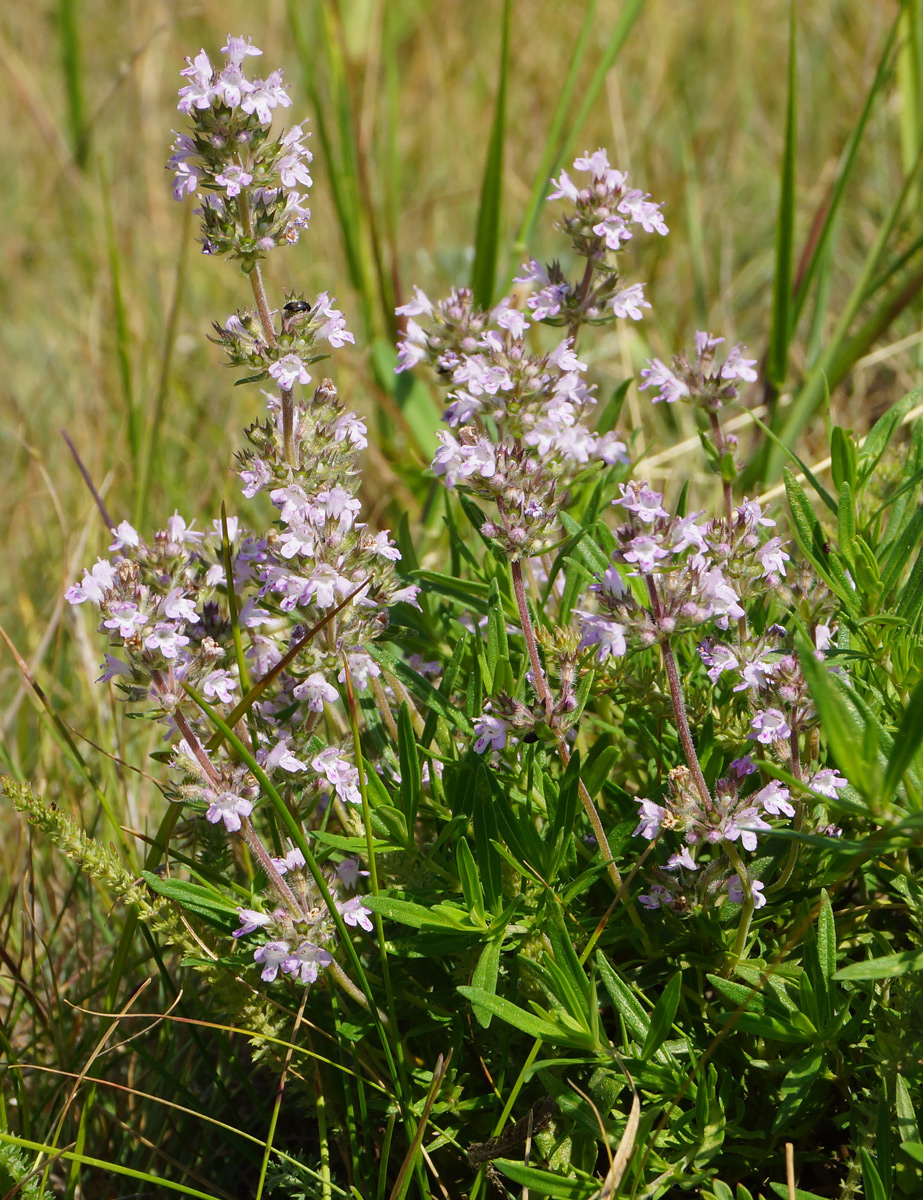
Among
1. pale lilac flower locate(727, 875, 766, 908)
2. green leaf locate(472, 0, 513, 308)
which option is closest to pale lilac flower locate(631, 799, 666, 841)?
pale lilac flower locate(727, 875, 766, 908)

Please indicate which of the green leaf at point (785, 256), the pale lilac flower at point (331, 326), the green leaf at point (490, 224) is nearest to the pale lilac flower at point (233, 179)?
the pale lilac flower at point (331, 326)

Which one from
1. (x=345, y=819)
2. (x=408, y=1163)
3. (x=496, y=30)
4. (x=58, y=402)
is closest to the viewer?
(x=408, y=1163)

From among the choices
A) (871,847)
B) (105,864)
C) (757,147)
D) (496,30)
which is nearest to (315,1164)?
(105,864)

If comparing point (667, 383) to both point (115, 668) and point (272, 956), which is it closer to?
point (115, 668)

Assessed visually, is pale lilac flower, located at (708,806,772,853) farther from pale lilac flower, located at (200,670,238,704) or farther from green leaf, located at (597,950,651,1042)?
pale lilac flower, located at (200,670,238,704)

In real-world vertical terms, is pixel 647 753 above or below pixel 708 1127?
above

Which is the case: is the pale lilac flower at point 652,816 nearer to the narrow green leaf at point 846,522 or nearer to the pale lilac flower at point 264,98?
the narrow green leaf at point 846,522

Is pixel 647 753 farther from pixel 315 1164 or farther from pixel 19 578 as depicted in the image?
pixel 19 578
